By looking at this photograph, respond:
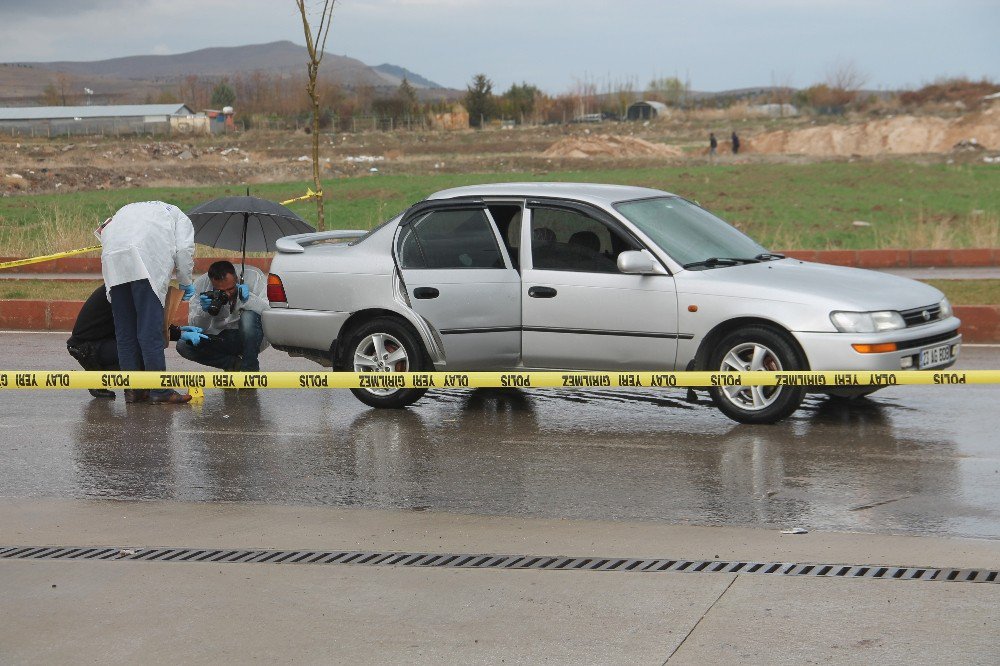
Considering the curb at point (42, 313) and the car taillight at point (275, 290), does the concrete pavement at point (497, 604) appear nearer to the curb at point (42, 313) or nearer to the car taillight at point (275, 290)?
the car taillight at point (275, 290)

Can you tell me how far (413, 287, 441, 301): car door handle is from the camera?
9367 millimetres

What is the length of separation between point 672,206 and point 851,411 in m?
1.98

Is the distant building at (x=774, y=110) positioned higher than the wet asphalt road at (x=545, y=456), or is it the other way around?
the distant building at (x=774, y=110)

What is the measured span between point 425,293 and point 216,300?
1993 mm

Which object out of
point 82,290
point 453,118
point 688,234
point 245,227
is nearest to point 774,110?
point 453,118

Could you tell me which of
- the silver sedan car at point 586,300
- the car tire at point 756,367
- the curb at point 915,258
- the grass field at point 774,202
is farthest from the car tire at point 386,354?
the grass field at point 774,202

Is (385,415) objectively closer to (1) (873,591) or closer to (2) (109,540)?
(2) (109,540)

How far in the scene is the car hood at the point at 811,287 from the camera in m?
8.42

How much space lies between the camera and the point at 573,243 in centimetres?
917

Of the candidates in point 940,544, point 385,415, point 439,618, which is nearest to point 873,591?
point 940,544

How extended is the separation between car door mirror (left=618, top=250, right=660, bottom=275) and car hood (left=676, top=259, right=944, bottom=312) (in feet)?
0.64

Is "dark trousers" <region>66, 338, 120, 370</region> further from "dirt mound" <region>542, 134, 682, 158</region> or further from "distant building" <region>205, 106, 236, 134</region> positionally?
"distant building" <region>205, 106, 236, 134</region>

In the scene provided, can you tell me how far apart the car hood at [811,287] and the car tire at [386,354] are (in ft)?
6.55

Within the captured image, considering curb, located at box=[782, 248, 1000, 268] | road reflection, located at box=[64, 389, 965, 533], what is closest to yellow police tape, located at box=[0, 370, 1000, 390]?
road reflection, located at box=[64, 389, 965, 533]
